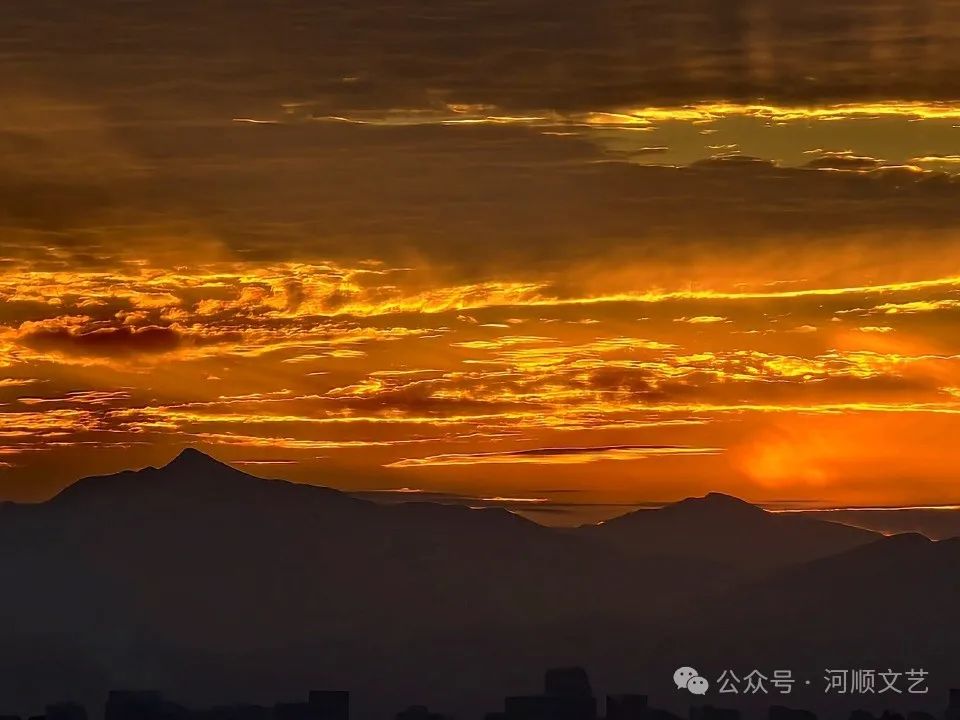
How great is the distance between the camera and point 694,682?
17962 cm

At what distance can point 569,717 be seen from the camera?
655ft

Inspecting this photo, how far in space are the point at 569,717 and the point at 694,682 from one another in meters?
25.8

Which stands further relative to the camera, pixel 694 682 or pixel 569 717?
pixel 569 717
